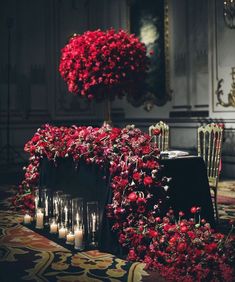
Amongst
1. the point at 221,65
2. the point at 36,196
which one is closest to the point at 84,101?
the point at 221,65

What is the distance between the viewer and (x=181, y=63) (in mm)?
7520

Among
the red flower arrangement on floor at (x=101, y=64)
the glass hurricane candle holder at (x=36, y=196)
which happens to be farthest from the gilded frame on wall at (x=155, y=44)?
the glass hurricane candle holder at (x=36, y=196)

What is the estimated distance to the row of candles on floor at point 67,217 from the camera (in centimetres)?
337

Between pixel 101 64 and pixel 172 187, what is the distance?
116 centimetres

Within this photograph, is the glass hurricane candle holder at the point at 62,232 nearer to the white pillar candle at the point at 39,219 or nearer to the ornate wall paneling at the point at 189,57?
the white pillar candle at the point at 39,219

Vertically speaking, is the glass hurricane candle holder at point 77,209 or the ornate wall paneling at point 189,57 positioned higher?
the ornate wall paneling at point 189,57

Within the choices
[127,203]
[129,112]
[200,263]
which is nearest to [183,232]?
[200,263]

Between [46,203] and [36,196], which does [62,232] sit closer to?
[46,203]

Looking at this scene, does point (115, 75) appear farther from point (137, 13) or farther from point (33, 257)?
point (137, 13)

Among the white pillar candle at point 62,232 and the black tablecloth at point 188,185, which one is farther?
the white pillar candle at point 62,232

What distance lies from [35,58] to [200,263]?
6.45 metres

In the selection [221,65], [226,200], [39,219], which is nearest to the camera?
[39,219]

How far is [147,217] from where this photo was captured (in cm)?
326

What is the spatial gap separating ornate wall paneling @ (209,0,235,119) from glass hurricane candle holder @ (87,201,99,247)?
12.0 feet
